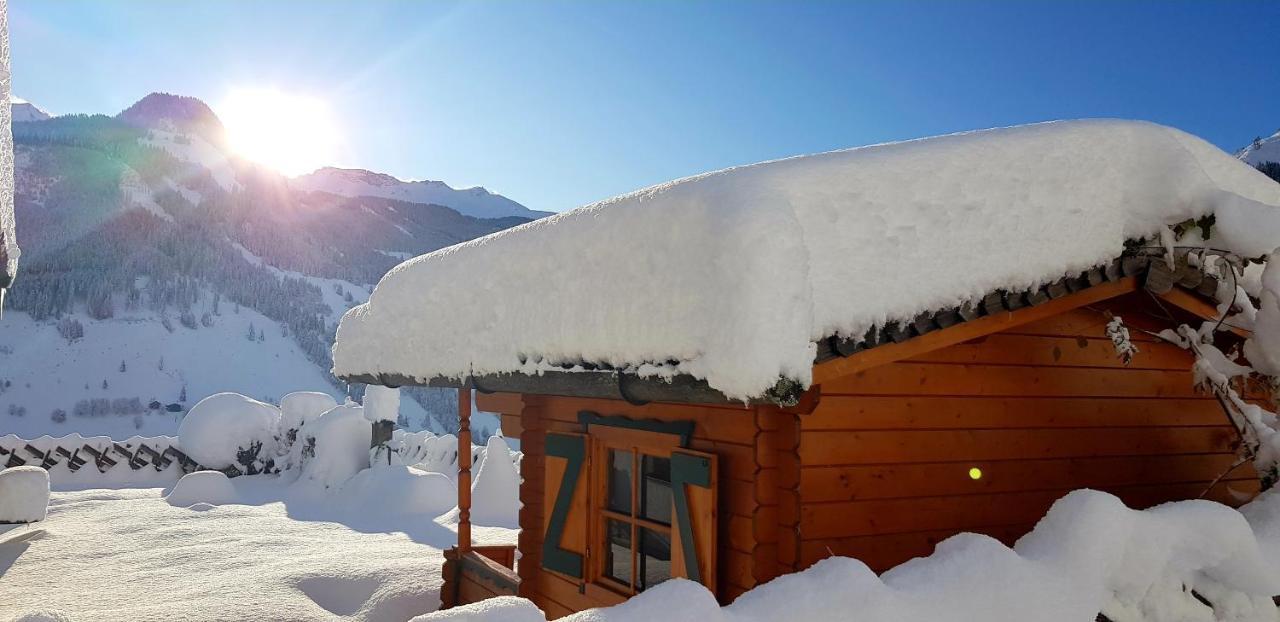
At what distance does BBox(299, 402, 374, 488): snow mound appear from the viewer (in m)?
17.9

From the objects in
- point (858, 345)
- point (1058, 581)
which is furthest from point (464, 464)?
point (1058, 581)

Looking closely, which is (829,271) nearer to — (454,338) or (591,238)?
(591,238)

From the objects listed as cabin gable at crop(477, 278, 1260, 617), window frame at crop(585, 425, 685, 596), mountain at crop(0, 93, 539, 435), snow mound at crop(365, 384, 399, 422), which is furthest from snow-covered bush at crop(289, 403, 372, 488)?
mountain at crop(0, 93, 539, 435)

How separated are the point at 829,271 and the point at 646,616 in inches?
65.3

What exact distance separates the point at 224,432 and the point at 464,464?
15730mm

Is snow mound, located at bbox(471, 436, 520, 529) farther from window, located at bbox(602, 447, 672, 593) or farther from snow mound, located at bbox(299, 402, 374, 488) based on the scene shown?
window, located at bbox(602, 447, 672, 593)

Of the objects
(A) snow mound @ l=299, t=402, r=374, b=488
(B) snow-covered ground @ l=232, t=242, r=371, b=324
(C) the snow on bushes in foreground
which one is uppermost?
(B) snow-covered ground @ l=232, t=242, r=371, b=324

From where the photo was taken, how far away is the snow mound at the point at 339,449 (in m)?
17.9

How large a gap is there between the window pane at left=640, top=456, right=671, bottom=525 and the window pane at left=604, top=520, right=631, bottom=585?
29cm

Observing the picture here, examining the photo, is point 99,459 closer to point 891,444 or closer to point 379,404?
point 379,404

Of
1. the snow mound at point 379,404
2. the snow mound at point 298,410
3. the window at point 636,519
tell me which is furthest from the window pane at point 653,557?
the snow mound at point 298,410

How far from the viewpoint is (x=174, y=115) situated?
A: 78312 millimetres

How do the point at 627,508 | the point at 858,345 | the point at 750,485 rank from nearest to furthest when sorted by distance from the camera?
1. the point at 858,345
2. the point at 750,485
3. the point at 627,508

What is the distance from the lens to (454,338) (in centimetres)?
560
